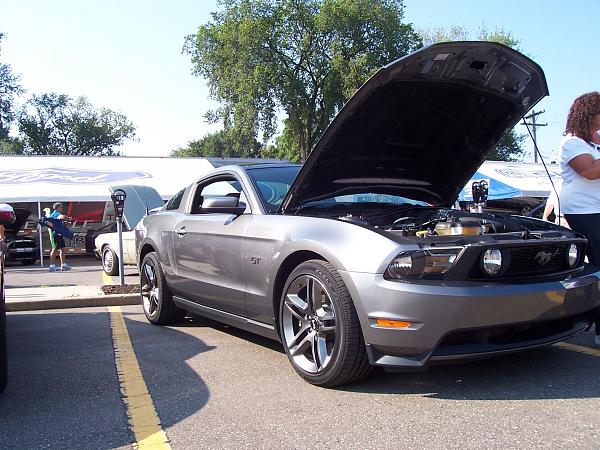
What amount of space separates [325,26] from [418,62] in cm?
2552

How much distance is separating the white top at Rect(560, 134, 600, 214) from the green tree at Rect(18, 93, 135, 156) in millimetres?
48994

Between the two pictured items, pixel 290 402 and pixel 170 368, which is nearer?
pixel 290 402

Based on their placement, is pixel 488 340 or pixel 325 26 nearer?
pixel 488 340

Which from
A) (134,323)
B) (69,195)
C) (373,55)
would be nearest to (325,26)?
(373,55)

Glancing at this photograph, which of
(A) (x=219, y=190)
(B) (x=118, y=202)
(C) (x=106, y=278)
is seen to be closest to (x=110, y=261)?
(C) (x=106, y=278)

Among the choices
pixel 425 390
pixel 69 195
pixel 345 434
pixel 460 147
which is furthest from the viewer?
pixel 69 195

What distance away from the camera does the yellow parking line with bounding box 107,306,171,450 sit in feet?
9.52

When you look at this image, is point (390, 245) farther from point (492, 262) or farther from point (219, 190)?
point (219, 190)

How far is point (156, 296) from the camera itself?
5.83 meters

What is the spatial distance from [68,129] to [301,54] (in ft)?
96.6

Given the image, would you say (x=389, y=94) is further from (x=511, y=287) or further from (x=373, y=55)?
(x=373, y=55)

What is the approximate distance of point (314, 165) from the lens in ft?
13.7

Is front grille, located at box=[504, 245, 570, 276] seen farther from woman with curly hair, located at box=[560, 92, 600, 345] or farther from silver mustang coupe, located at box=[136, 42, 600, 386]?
woman with curly hair, located at box=[560, 92, 600, 345]

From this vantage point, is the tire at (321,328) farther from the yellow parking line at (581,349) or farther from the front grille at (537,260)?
the yellow parking line at (581,349)
